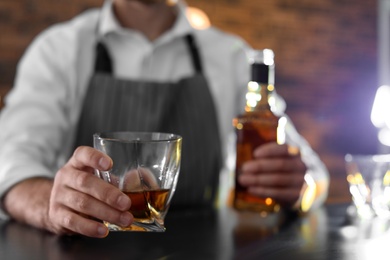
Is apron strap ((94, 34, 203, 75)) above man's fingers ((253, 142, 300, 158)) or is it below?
above

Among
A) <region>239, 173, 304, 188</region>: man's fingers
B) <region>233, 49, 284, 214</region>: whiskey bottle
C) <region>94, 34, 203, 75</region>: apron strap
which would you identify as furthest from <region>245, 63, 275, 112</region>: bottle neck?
<region>94, 34, 203, 75</region>: apron strap

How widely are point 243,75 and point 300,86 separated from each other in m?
2.84

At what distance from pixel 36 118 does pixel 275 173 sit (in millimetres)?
573

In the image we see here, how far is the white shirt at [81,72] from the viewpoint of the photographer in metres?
1.27

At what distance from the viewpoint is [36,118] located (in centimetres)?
129

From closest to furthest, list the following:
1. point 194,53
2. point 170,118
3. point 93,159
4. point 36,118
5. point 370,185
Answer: point 93,159 → point 370,185 → point 36,118 → point 170,118 → point 194,53

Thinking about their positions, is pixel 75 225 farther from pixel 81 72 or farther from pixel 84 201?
pixel 81 72

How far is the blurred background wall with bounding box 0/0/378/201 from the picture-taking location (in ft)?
13.8

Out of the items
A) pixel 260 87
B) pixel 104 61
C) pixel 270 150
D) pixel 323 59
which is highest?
pixel 323 59

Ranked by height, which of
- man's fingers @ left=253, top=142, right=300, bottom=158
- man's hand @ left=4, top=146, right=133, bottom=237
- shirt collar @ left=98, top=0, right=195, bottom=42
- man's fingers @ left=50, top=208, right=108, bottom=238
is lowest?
man's fingers @ left=50, top=208, right=108, bottom=238

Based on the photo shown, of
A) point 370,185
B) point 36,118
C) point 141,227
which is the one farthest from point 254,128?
point 36,118

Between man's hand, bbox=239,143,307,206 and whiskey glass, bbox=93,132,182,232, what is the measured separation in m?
0.33

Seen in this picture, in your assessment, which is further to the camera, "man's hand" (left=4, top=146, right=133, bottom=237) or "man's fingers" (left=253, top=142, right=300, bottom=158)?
"man's fingers" (left=253, top=142, right=300, bottom=158)

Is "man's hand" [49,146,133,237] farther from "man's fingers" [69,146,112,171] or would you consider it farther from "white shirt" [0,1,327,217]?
"white shirt" [0,1,327,217]
